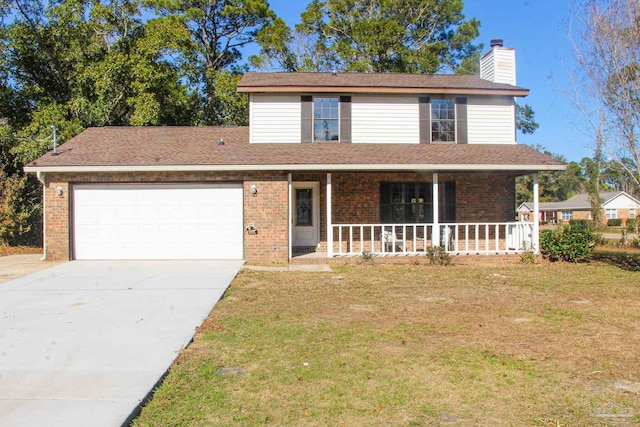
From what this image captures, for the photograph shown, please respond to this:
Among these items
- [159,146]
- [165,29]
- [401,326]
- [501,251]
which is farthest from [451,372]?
[165,29]

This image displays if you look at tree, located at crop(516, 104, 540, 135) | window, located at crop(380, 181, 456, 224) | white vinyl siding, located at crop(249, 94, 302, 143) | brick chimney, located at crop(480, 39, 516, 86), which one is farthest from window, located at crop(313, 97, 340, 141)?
tree, located at crop(516, 104, 540, 135)

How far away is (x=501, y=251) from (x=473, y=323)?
7.48 metres

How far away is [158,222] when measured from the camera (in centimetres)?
1294

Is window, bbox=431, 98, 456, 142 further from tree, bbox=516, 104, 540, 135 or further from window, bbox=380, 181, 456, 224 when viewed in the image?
tree, bbox=516, 104, 540, 135

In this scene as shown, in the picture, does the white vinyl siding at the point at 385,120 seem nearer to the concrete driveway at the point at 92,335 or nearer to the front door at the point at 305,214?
the front door at the point at 305,214

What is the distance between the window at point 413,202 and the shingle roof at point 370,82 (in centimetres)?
277

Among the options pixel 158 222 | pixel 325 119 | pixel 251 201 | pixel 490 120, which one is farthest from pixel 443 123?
pixel 158 222

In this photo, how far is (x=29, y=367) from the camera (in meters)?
4.93

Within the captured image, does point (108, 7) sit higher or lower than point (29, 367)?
higher

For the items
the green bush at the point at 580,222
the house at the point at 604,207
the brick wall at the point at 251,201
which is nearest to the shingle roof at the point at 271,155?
the brick wall at the point at 251,201

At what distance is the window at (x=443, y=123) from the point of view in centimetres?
1464

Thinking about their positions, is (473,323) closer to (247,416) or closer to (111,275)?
(247,416)

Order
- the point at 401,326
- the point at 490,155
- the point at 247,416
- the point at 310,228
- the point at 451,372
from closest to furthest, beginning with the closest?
the point at 247,416, the point at 451,372, the point at 401,326, the point at 490,155, the point at 310,228

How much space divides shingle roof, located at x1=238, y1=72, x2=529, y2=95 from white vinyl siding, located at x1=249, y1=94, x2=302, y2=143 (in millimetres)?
482
